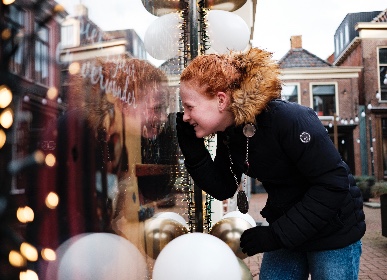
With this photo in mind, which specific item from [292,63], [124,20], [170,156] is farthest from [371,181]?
[124,20]

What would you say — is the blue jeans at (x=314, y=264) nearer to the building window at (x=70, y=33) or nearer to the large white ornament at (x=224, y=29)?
the building window at (x=70, y=33)

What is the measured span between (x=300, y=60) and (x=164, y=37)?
1820cm

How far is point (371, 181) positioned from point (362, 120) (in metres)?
6.81

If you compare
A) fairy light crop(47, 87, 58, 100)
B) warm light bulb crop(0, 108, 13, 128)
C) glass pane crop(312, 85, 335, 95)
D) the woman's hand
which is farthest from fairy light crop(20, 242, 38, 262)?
glass pane crop(312, 85, 335, 95)

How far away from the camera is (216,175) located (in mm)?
1668

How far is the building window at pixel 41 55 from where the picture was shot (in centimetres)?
125

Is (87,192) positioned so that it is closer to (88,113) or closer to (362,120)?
(88,113)

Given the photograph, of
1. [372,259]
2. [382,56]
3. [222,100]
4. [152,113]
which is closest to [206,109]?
[222,100]

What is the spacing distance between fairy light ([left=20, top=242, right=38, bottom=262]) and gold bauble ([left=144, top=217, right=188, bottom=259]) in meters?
1.17

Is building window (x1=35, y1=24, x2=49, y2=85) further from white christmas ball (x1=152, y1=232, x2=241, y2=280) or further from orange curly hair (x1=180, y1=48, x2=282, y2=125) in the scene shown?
white christmas ball (x1=152, y1=232, x2=241, y2=280)

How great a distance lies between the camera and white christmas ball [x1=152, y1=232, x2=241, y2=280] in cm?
161

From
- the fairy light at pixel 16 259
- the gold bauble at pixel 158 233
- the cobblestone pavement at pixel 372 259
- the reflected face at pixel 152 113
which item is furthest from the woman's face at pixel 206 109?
the cobblestone pavement at pixel 372 259

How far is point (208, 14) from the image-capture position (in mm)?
3105

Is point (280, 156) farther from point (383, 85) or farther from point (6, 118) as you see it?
point (383, 85)
